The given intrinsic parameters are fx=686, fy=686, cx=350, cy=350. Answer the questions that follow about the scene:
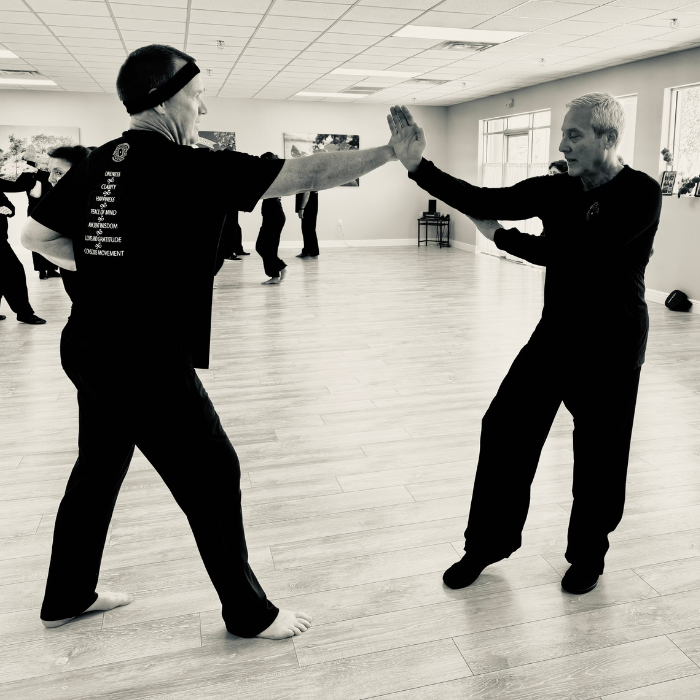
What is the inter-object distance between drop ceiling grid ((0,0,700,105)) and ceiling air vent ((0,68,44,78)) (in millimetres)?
286

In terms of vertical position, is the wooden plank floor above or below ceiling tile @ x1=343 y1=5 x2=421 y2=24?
below

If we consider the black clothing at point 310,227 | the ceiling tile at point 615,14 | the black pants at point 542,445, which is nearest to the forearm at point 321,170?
the black pants at point 542,445

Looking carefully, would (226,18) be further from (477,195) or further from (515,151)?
(515,151)

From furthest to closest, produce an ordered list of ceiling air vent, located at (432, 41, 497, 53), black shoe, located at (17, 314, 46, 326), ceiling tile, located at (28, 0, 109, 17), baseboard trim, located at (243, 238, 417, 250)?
baseboard trim, located at (243, 238, 417, 250)
ceiling air vent, located at (432, 41, 497, 53)
black shoe, located at (17, 314, 46, 326)
ceiling tile, located at (28, 0, 109, 17)

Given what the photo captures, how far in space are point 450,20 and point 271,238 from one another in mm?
3257

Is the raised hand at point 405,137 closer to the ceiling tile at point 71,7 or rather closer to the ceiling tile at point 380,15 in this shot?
the ceiling tile at point 380,15

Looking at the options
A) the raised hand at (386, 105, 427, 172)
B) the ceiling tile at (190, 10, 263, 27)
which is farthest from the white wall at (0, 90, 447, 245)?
the raised hand at (386, 105, 427, 172)

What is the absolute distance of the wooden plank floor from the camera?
70.4 inches

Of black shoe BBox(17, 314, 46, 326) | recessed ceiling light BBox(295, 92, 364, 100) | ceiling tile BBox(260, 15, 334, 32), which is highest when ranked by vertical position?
recessed ceiling light BBox(295, 92, 364, 100)

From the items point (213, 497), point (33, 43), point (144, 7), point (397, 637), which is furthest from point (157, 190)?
point (33, 43)

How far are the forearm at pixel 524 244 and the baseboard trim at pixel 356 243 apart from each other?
471 inches

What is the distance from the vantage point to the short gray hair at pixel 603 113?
1886mm

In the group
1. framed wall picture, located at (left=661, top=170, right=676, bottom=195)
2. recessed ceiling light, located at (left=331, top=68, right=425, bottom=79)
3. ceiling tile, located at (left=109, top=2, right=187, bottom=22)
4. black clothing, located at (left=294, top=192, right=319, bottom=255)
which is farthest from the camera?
black clothing, located at (left=294, top=192, right=319, bottom=255)

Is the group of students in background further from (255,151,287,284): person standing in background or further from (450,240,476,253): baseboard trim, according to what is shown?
(450,240,476,253): baseboard trim
